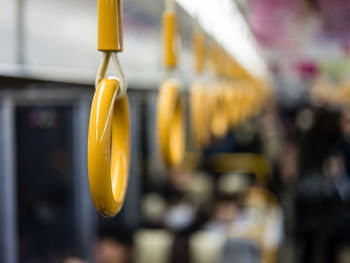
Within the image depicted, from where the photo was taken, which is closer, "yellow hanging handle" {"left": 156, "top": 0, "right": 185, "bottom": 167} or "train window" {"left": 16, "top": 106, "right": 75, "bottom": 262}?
"yellow hanging handle" {"left": 156, "top": 0, "right": 185, "bottom": 167}

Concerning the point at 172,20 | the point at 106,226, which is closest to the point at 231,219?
the point at 106,226

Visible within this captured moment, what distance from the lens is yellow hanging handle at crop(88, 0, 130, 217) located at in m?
0.46

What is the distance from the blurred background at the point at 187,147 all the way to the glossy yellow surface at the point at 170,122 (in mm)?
279

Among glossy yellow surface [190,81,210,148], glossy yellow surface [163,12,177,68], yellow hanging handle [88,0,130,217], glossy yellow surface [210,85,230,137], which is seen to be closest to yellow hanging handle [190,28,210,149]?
glossy yellow surface [190,81,210,148]

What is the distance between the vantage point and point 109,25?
510mm

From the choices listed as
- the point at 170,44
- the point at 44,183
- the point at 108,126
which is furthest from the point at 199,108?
the point at 44,183

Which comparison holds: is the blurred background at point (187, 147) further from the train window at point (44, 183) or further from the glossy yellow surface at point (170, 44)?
the glossy yellow surface at point (170, 44)

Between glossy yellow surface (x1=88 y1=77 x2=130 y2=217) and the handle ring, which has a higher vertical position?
the handle ring

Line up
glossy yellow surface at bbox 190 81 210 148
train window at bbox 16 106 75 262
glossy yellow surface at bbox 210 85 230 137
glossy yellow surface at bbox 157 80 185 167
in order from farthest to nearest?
train window at bbox 16 106 75 262, glossy yellow surface at bbox 210 85 230 137, glossy yellow surface at bbox 190 81 210 148, glossy yellow surface at bbox 157 80 185 167

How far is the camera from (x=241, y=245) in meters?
3.27

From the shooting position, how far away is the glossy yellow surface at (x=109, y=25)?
51 centimetres

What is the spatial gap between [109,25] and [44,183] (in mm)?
2185

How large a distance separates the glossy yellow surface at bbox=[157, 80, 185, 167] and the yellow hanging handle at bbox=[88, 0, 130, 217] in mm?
164

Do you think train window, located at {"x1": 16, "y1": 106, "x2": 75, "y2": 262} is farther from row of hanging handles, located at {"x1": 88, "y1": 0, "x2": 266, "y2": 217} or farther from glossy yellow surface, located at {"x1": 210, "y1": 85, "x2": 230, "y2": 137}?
row of hanging handles, located at {"x1": 88, "y1": 0, "x2": 266, "y2": 217}
